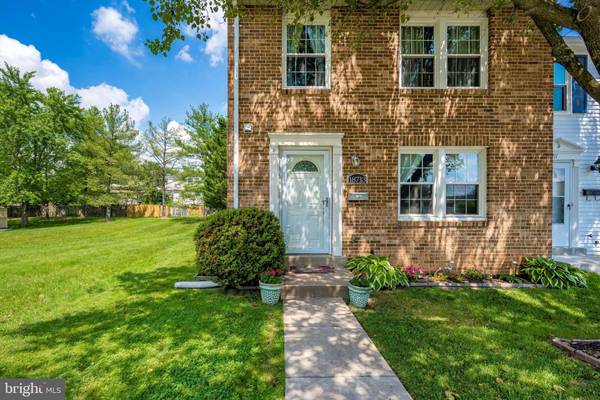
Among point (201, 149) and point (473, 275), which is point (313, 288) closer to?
point (473, 275)

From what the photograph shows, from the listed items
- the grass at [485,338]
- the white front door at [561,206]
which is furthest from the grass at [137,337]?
the white front door at [561,206]

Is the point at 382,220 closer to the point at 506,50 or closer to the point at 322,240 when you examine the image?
the point at 322,240

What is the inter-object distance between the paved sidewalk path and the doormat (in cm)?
133

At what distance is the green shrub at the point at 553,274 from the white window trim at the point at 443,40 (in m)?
3.96

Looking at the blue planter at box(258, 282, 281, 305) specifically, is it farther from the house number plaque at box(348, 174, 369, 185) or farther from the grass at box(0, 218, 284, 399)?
the house number plaque at box(348, 174, 369, 185)

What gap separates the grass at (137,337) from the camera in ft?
8.54

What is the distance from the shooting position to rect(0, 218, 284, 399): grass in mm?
2602

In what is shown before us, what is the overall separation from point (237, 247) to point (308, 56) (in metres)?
4.38

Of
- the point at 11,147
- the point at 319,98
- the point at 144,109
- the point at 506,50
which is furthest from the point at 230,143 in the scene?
the point at 144,109

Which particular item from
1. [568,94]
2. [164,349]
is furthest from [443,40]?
[164,349]

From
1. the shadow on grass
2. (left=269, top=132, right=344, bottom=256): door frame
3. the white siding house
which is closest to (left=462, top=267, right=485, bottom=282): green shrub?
(left=269, top=132, right=344, bottom=256): door frame

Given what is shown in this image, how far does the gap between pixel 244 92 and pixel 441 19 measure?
459cm

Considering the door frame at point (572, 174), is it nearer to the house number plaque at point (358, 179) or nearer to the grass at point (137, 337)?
the house number plaque at point (358, 179)

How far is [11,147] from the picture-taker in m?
18.4
